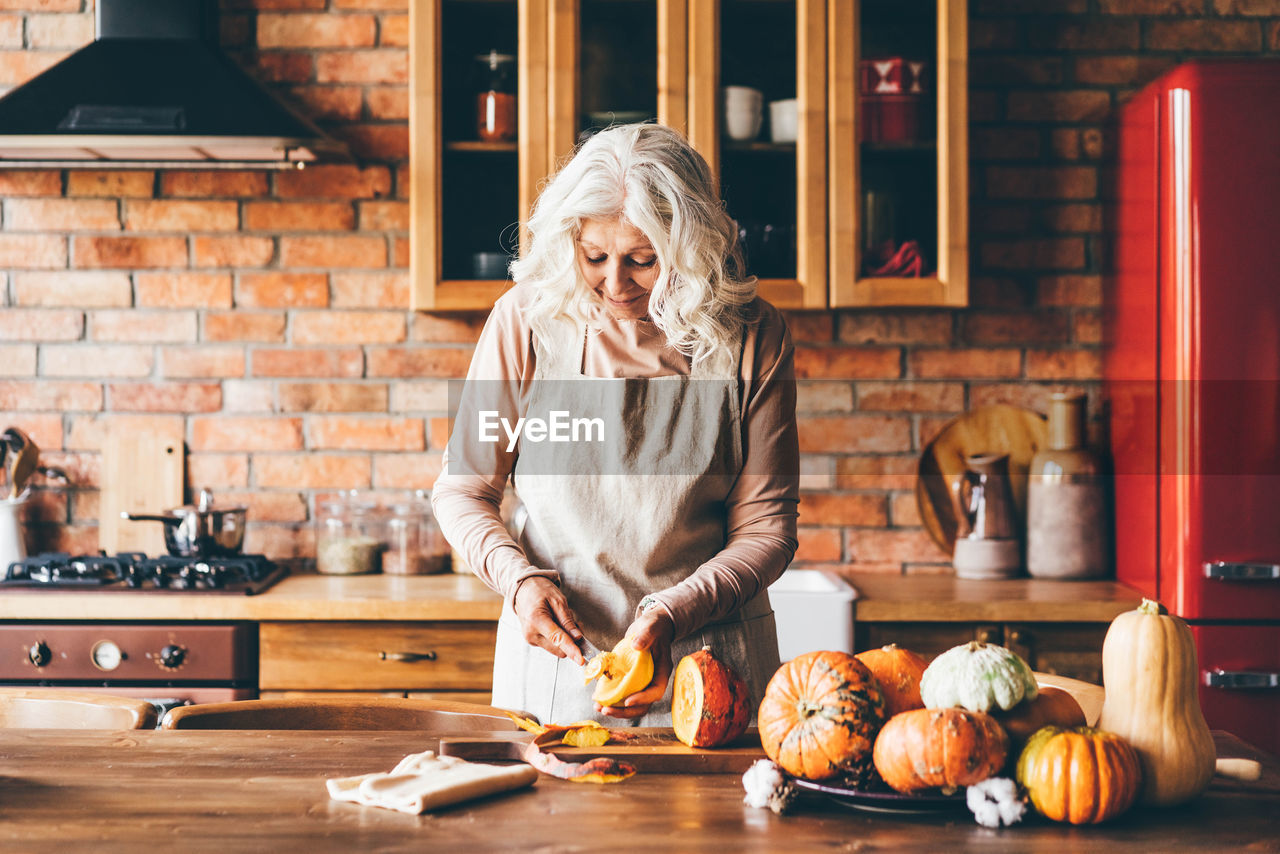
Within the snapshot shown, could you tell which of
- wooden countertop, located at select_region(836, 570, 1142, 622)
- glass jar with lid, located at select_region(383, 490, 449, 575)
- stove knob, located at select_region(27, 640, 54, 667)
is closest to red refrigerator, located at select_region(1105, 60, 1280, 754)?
wooden countertop, located at select_region(836, 570, 1142, 622)

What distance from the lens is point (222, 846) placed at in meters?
0.90

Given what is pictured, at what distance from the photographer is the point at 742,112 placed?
244 centimetres

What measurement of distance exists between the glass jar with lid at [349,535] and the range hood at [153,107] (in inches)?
32.4

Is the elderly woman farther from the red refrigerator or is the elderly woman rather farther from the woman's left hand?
the red refrigerator

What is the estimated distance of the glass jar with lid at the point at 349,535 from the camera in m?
2.58

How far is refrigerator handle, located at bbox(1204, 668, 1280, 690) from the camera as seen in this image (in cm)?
210

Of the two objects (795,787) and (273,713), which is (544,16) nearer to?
(273,713)

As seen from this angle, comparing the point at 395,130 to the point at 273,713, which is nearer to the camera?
the point at 273,713

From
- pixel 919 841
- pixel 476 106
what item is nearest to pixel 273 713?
pixel 919 841

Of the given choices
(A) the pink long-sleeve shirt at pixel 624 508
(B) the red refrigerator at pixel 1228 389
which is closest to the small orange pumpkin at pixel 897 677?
(A) the pink long-sleeve shirt at pixel 624 508

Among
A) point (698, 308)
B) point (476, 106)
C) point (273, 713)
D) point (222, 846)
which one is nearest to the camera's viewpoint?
point (222, 846)

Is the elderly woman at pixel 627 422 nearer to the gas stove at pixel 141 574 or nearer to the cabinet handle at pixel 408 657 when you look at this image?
the cabinet handle at pixel 408 657

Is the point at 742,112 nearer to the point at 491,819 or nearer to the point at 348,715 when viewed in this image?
the point at 348,715

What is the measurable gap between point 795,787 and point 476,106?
188cm
